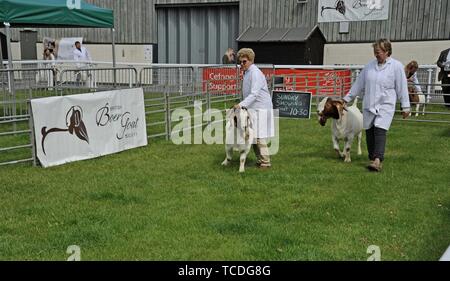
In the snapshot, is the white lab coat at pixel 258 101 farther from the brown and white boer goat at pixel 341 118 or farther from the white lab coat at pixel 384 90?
the white lab coat at pixel 384 90

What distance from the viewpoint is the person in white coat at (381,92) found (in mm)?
7453

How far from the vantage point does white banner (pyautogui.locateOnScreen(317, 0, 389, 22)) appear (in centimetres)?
2141

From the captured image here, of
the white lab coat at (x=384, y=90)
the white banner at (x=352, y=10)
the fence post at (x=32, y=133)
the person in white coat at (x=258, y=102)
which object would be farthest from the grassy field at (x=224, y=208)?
the white banner at (x=352, y=10)

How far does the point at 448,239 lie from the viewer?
16.5ft

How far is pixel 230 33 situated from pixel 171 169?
58.9ft

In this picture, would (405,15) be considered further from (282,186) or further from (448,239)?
(448,239)

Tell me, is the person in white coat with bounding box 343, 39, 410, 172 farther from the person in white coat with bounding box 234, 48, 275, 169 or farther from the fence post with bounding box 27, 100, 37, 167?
the fence post with bounding box 27, 100, 37, 167

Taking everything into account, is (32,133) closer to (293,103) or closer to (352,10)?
(293,103)

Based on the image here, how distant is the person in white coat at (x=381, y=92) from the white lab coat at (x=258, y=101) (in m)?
1.49

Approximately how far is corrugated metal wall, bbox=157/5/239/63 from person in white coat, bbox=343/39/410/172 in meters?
17.6

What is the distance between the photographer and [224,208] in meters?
6.03

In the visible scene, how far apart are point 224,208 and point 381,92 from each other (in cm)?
314

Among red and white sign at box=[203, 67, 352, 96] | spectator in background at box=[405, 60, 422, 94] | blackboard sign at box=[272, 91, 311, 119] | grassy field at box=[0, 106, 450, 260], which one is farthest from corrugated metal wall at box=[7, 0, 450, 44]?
grassy field at box=[0, 106, 450, 260]
